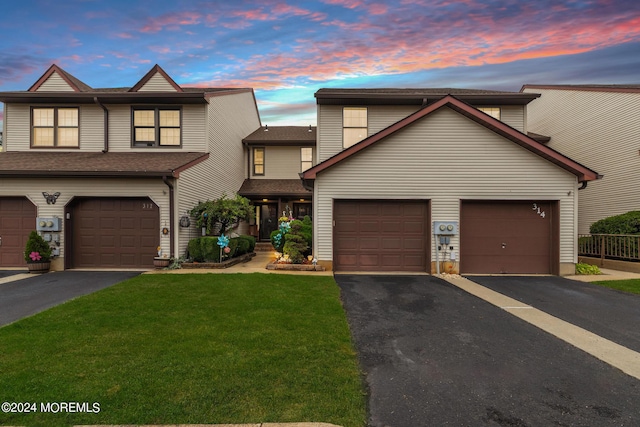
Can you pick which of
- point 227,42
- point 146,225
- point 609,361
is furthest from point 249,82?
point 609,361

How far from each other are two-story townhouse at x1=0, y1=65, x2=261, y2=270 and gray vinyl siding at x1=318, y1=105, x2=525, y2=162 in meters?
5.30

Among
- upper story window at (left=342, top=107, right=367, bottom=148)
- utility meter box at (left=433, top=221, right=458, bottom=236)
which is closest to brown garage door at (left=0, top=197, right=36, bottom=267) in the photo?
upper story window at (left=342, top=107, right=367, bottom=148)

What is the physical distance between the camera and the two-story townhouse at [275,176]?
18.2 meters

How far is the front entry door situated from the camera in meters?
18.8

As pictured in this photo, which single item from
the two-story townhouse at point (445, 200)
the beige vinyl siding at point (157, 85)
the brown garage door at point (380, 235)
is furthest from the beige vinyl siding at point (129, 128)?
the brown garage door at point (380, 235)

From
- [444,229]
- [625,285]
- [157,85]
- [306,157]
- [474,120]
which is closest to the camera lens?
[625,285]

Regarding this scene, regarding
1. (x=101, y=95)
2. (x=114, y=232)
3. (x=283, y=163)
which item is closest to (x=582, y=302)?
(x=114, y=232)

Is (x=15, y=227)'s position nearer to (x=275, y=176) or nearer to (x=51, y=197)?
(x=51, y=197)

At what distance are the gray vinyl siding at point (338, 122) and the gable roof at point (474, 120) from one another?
10.2 ft

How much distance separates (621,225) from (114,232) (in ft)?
64.6

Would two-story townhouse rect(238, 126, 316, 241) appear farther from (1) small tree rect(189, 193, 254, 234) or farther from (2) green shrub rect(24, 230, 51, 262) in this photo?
(2) green shrub rect(24, 230, 51, 262)

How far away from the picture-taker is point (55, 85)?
1327 centimetres

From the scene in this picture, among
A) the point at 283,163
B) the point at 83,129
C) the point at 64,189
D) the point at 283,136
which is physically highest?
the point at 283,136

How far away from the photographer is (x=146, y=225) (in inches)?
439
